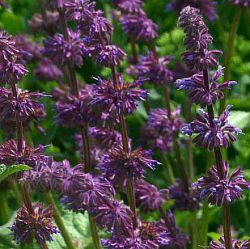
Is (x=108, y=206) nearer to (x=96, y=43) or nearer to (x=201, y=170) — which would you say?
(x=96, y=43)

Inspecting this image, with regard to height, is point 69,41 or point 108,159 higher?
point 69,41

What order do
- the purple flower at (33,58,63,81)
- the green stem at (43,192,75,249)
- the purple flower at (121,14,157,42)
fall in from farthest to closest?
the purple flower at (33,58,63,81), the purple flower at (121,14,157,42), the green stem at (43,192,75,249)

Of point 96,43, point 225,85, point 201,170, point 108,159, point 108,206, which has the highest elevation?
point 96,43

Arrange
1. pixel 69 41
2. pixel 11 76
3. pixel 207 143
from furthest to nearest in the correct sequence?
pixel 69 41 → pixel 11 76 → pixel 207 143

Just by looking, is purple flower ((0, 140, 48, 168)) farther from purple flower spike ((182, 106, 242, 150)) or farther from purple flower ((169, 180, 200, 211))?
purple flower ((169, 180, 200, 211))

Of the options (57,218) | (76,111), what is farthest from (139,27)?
(57,218)

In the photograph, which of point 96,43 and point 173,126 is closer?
point 96,43

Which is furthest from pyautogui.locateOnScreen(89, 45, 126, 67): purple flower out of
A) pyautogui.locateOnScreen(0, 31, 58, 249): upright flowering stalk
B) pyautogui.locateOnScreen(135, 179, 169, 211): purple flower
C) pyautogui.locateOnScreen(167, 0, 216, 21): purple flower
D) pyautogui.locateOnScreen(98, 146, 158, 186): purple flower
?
pyautogui.locateOnScreen(167, 0, 216, 21): purple flower

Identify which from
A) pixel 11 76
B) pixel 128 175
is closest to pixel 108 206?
pixel 128 175
